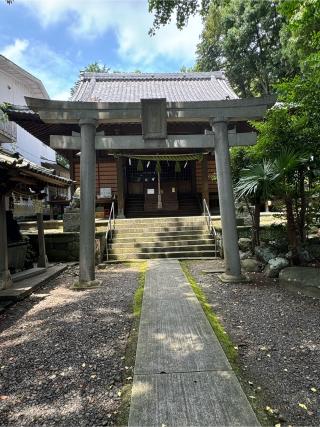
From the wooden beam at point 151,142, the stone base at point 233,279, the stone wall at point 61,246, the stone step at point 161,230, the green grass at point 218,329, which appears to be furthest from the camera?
the stone step at point 161,230

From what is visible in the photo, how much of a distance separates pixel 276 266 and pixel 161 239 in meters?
4.43

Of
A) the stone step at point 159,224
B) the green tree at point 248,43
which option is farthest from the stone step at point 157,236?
the green tree at point 248,43

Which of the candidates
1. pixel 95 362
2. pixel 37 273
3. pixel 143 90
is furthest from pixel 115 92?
pixel 95 362

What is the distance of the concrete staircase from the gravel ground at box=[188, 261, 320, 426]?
11.6 feet

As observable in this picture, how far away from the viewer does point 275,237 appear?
8.18 meters

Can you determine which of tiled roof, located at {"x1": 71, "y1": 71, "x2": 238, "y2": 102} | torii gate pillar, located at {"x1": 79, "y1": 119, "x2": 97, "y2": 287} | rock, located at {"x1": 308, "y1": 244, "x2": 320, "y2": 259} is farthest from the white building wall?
rock, located at {"x1": 308, "y1": 244, "x2": 320, "y2": 259}

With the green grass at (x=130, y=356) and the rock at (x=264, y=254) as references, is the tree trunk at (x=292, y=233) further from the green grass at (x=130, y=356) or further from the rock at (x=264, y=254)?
the green grass at (x=130, y=356)

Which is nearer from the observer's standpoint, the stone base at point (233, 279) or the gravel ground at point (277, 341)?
the gravel ground at point (277, 341)

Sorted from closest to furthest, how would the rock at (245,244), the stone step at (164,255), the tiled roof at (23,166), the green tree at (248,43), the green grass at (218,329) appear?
the green grass at (218,329)
the tiled roof at (23,166)
the rock at (245,244)
the stone step at (164,255)
the green tree at (248,43)

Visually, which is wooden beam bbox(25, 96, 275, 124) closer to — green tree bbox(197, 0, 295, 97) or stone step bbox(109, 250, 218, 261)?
stone step bbox(109, 250, 218, 261)

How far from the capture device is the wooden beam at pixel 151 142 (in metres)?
6.73

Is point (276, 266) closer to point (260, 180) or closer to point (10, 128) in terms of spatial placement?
point (260, 180)

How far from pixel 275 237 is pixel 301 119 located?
3.20 metres

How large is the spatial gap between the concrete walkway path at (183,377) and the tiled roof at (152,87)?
517 inches
